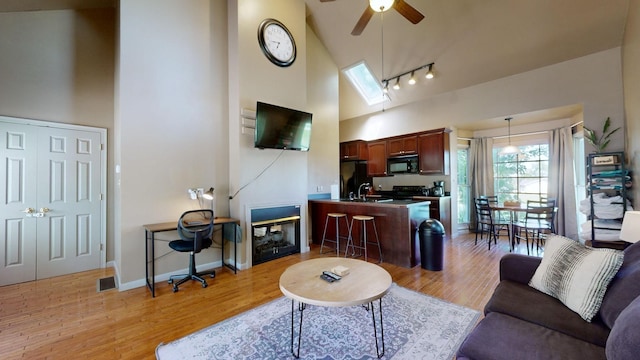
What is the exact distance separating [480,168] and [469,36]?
3110 mm

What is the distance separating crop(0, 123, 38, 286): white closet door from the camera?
3234mm

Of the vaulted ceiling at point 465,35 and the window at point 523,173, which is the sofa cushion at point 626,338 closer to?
the vaulted ceiling at point 465,35

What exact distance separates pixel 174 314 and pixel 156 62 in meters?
3.16

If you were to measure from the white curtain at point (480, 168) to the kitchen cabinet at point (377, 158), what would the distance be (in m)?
2.10

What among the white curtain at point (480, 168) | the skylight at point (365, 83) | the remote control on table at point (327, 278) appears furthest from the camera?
the skylight at point (365, 83)

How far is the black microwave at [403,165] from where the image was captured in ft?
20.5

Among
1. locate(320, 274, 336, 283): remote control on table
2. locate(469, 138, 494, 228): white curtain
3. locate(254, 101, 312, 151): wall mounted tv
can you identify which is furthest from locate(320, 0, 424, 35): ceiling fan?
locate(469, 138, 494, 228): white curtain

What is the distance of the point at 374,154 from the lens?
7.09 m

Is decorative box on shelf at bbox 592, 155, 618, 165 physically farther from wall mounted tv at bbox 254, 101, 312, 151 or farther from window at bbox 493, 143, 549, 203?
wall mounted tv at bbox 254, 101, 312, 151

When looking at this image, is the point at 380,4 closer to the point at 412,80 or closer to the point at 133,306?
the point at 412,80

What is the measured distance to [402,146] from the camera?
6.45 m

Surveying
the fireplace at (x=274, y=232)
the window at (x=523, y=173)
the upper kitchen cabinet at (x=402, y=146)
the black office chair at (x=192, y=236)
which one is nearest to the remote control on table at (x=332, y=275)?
the black office chair at (x=192, y=236)

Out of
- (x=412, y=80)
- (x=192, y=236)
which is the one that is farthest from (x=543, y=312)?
(x=412, y=80)

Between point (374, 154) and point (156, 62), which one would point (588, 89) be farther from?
point (156, 62)
